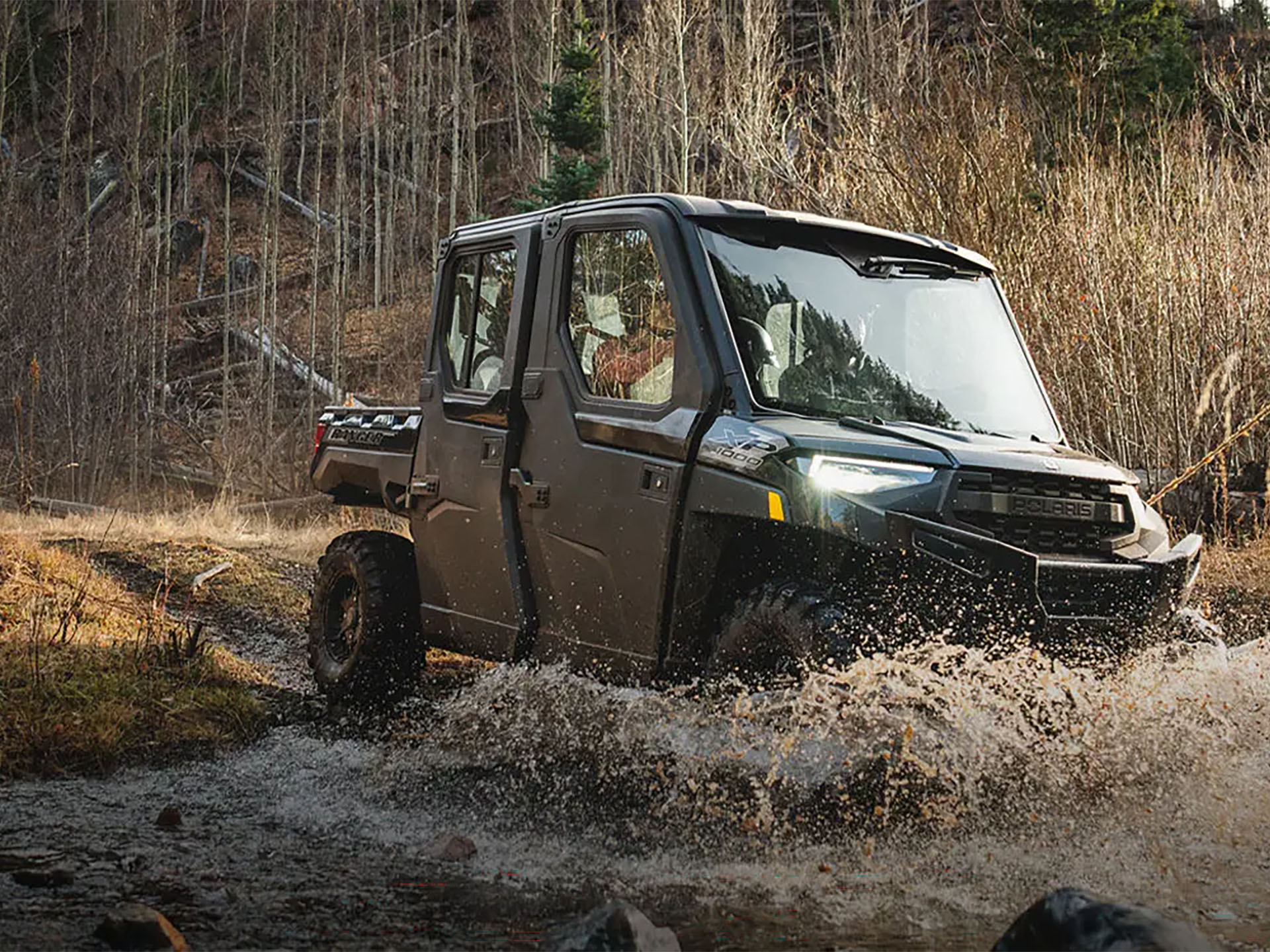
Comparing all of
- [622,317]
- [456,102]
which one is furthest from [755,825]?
[456,102]

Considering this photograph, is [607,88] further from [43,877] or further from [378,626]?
[43,877]

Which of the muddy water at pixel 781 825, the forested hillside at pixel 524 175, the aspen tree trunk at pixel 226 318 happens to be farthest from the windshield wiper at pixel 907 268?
the aspen tree trunk at pixel 226 318

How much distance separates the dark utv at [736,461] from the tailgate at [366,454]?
7cm

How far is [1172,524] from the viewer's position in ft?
41.1

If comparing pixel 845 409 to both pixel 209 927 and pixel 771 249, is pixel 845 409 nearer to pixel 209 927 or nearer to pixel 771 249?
pixel 771 249

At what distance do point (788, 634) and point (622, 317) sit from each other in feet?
5.32

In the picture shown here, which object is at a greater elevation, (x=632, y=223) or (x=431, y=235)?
(x=431, y=235)

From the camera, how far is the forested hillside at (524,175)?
1330cm

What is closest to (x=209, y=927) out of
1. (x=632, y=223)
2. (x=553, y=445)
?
(x=553, y=445)

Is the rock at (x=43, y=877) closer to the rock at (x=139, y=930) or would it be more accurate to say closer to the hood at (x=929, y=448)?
the rock at (x=139, y=930)

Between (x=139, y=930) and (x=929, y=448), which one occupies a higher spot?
(x=929, y=448)

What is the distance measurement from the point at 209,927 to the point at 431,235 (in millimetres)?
37328

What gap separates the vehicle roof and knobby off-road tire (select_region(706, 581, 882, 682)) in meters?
1.49

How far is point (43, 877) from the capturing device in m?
4.33
